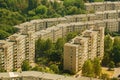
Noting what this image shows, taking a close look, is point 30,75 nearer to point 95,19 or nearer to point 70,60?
point 70,60

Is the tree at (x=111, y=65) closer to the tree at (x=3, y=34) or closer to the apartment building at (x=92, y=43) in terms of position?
the apartment building at (x=92, y=43)

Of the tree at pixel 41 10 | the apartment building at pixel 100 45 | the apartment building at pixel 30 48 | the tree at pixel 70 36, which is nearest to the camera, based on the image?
the apartment building at pixel 30 48

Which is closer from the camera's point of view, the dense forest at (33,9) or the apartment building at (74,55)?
the apartment building at (74,55)

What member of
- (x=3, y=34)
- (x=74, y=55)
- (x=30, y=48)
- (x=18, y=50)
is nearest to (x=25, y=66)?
(x=18, y=50)

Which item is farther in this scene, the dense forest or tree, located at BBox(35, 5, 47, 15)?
tree, located at BBox(35, 5, 47, 15)

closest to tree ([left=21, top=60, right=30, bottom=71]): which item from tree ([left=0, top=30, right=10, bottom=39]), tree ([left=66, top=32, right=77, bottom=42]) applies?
tree ([left=0, top=30, right=10, bottom=39])

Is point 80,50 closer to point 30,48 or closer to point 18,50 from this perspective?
point 30,48

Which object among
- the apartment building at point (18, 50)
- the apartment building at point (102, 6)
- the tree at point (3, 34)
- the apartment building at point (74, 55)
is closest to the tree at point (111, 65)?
the apartment building at point (74, 55)

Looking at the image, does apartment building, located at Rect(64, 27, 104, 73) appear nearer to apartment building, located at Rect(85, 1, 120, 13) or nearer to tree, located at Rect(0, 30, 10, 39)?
tree, located at Rect(0, 30, 10, 39)
